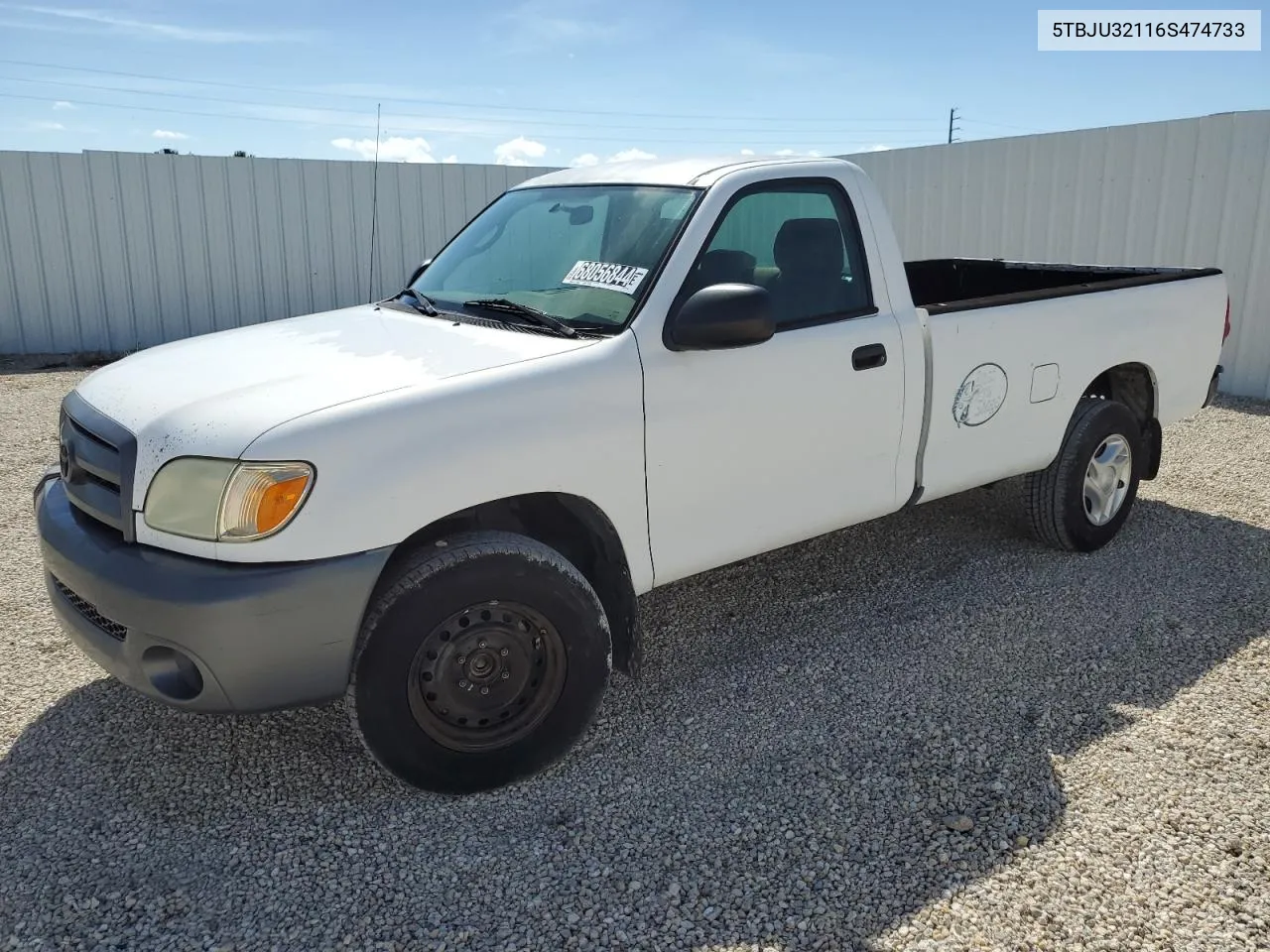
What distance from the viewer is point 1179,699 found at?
386cm

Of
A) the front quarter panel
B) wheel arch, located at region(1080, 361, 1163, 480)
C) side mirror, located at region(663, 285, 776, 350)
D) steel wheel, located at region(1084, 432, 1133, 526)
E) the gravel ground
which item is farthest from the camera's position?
wheel arch, located at region(1080, 361, 1163, 480)

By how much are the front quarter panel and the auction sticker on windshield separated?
261 millimetres

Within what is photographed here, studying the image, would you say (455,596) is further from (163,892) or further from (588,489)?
(163,892)

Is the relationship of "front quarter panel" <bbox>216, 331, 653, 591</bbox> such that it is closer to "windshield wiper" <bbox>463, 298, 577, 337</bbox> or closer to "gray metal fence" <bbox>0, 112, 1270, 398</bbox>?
"windshield wiper" <bbox>463, 298, 577, 337</bbox>

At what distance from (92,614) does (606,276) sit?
6.64 ft

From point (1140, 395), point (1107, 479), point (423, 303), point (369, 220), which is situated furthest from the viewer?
point (369, 220)

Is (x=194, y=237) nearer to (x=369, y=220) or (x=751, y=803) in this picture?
(x=369, y=220)

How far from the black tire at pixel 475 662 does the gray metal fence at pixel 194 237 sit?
11.5 meters

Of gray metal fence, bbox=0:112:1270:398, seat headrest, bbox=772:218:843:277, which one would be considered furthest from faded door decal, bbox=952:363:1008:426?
gray metal fence, bbox=0:112:1270:398

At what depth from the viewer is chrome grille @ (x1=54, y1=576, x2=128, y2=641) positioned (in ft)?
9.98

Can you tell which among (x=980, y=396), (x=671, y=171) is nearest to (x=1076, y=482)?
(x=980, y=396)

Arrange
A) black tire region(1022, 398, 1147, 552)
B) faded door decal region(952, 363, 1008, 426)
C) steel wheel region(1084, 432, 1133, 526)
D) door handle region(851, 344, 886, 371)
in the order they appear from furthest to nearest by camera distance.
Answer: steel wheel region(1084, 432, 1133, 526)
black tire region(1022, 398, 1147, 552)
faded door decal region(952, 363, 1008, 426)
door handle region(851, 344, 886, 371)

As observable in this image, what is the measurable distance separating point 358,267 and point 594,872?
1228 centimetres

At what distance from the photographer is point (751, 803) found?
3.22m
